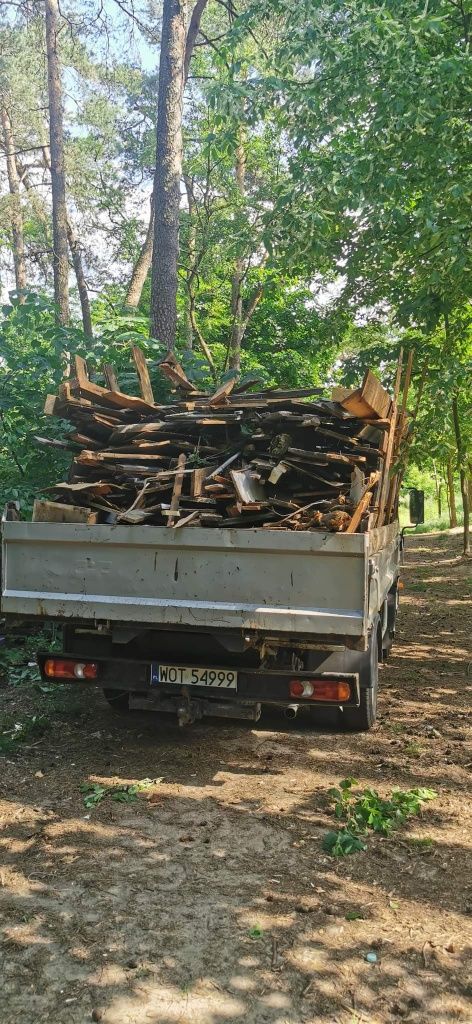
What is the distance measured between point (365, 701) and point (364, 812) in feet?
3.52

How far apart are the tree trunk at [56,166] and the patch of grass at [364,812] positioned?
47.8 ft

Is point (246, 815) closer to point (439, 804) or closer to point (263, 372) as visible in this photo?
point (439, 804)

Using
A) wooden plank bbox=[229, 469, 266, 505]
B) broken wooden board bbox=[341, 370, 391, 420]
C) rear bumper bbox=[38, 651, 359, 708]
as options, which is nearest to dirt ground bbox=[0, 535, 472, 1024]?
rear bumper bbox=[38, 651, 359, 708]

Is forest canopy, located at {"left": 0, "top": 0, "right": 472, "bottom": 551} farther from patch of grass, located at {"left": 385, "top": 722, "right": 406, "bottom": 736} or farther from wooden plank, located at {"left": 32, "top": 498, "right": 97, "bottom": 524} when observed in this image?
patch of grass, located at {"left": 385, "top": 722, "right": 406, "bottom": 736}

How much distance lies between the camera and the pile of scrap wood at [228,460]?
185 inches

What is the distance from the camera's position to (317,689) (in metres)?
4.63

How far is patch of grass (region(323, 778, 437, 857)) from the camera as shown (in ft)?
12.6

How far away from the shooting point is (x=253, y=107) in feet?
27.5

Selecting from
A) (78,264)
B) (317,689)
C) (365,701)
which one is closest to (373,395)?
(317,689)

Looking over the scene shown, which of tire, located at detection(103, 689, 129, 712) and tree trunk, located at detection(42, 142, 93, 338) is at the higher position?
tree trunk, located at detection(42, 142, 93, 338)

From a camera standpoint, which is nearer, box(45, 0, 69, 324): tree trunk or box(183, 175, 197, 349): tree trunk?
box(183, 175, 197, 349): tree trunk

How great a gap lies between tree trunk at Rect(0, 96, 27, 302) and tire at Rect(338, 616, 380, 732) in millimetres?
20894

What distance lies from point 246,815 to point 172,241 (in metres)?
9.05

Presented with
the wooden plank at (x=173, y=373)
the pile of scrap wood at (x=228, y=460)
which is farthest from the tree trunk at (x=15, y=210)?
the pile of scrap wood at (x=228, y=460)
